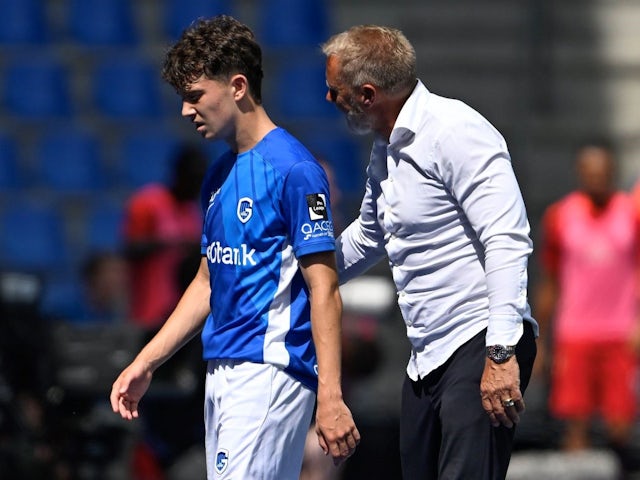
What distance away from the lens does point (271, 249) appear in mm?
4000

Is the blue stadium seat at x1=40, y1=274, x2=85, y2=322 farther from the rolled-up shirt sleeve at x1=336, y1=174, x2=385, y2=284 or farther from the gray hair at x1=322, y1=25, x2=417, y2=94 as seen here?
the gray hair at x1=322, y1=25, x2=417, y2=94

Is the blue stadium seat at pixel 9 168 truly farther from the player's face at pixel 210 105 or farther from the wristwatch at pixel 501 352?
the wristwatch at pixel 501 352

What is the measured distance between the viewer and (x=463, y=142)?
3.88 m

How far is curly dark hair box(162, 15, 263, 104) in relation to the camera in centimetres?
399

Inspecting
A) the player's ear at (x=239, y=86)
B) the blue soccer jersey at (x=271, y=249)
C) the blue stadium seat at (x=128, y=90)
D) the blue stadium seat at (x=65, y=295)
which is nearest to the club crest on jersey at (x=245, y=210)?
the blue soccer jersey at (x=271, y=249)

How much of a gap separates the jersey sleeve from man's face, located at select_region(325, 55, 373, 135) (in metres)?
0.19

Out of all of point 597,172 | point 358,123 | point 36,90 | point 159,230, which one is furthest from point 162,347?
point 36,90

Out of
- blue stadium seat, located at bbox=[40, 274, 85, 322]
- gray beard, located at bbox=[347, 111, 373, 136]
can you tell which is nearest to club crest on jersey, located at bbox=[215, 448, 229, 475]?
gray beard, located at bbox=[347, 111, 373, 136]

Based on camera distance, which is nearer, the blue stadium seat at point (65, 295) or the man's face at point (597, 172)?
the man's face at point (597, 172)

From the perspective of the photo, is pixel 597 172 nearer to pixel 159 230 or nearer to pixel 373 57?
pixel 159 230

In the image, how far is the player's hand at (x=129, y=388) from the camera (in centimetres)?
420

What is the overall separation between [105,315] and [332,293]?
559 cm

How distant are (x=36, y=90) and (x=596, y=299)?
189 inches

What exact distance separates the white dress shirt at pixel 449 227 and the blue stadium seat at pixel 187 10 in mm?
7349
